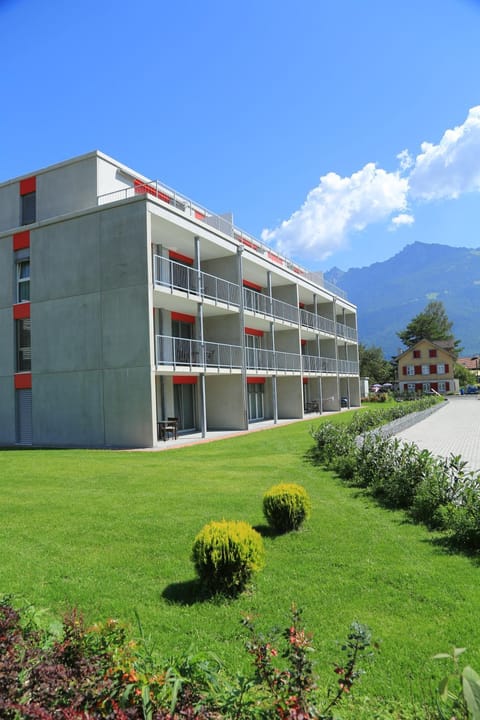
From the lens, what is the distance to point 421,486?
773 cm

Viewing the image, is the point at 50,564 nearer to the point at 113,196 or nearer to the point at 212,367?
the point at 212,367

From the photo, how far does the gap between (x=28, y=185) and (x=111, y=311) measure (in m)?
8.23

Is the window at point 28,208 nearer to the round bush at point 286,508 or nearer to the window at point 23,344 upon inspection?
the window at point 23,344

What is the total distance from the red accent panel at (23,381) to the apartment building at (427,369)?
65.6 metres

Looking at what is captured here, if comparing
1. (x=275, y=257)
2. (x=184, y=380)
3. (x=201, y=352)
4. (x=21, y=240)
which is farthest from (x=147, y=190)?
(x=275, y=257)

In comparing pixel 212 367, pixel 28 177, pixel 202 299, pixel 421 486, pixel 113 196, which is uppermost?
pixel 28 177

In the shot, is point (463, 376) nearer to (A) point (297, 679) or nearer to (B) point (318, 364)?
(B) point (318, 364)

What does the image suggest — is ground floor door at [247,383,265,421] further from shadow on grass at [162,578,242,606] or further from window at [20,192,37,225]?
shadow on grass at [162,578,242,606]

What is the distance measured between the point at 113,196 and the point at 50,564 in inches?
678

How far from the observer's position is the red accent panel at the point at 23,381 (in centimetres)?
2030

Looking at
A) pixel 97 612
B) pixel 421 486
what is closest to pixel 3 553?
pixel 97 612

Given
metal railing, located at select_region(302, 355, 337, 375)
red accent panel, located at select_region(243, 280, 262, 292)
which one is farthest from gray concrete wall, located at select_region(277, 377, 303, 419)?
red accent panel, located at select_region(243, 280, 262, 292)

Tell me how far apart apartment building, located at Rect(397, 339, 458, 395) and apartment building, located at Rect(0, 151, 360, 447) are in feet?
191

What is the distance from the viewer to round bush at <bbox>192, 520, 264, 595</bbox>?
4934mm
